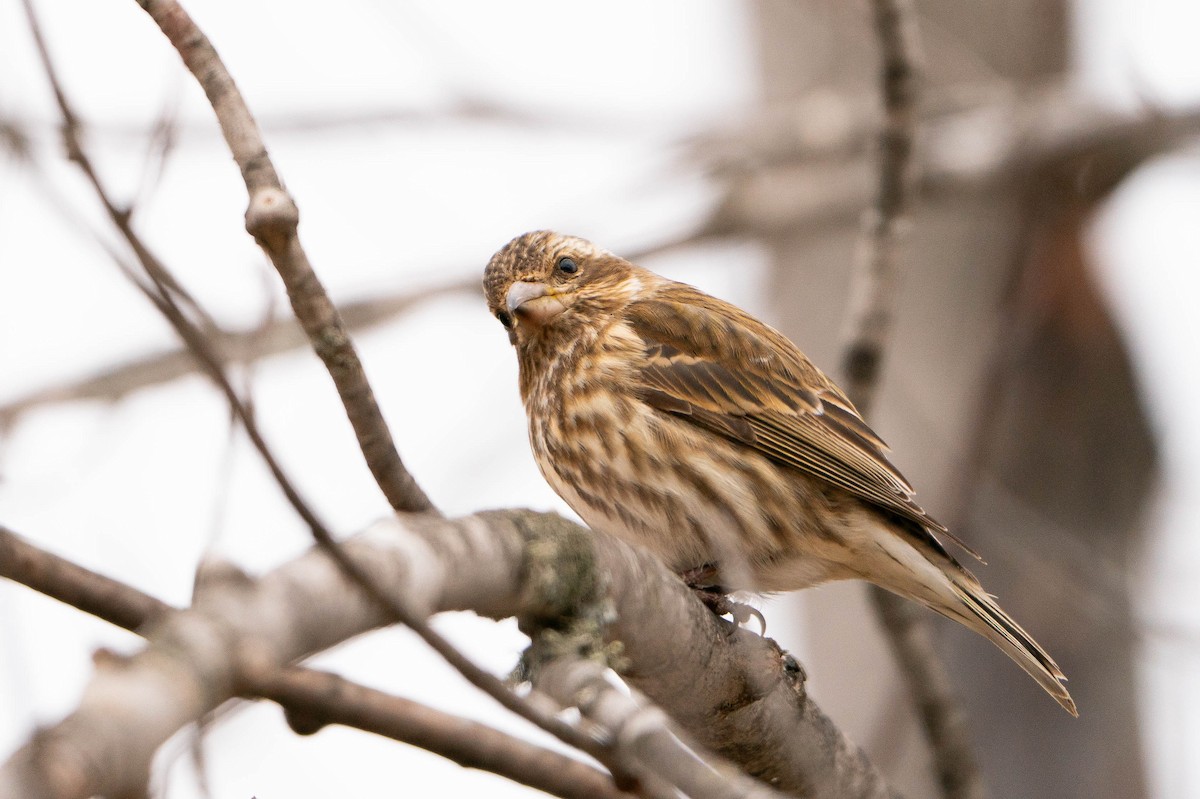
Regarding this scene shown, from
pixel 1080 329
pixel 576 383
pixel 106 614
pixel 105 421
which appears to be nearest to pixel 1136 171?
pixel 1080 329

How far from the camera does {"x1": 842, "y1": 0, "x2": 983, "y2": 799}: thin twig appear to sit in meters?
4.90

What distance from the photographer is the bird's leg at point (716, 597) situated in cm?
411

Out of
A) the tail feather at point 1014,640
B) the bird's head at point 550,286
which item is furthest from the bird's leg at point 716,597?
the bird's head at point 550,286

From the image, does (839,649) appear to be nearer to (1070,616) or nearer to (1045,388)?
(1070,616)

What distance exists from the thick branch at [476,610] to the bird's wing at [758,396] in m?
1.18

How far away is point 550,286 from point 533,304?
0.60 ft

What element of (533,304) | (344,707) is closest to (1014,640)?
(533,304)

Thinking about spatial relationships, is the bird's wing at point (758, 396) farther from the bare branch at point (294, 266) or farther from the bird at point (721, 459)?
the bare branch at point (294, 266)

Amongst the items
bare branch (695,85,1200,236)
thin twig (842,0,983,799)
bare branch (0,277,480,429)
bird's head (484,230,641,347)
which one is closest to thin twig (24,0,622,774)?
thin twig (842,0,983,799)

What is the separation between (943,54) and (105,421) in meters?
4.70

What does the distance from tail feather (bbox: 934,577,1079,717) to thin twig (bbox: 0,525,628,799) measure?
2.76 m

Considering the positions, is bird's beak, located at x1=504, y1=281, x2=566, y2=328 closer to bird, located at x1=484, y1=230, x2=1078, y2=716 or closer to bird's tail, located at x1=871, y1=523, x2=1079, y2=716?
bird, located at x1=484, y1=230, x2=1078, y2=716

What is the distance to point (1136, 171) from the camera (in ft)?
22.8

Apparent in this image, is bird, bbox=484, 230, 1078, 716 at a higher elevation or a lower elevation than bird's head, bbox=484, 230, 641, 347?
lower
